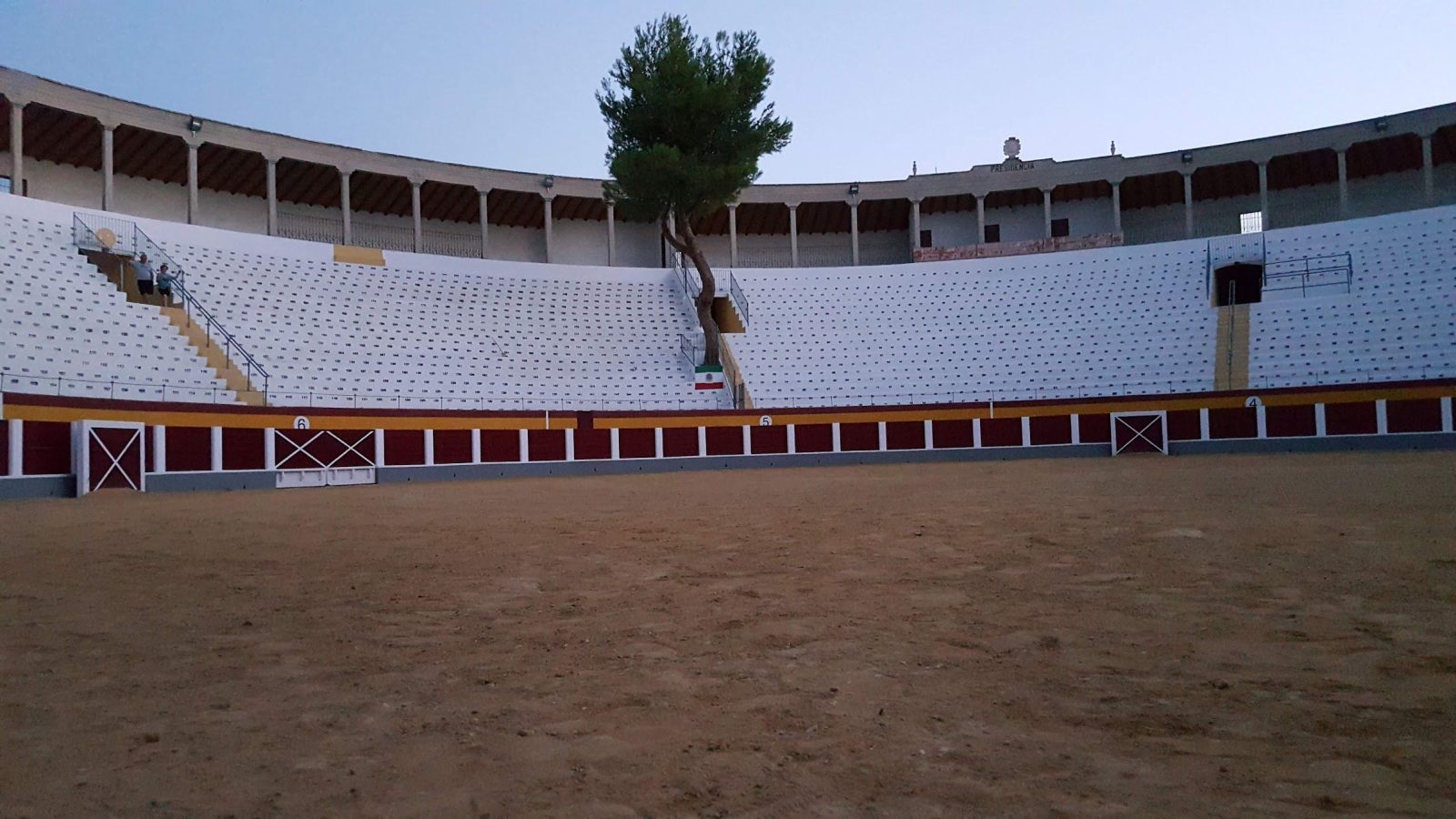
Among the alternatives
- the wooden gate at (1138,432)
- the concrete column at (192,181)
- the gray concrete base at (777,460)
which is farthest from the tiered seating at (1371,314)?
the concrete column at (192,181)

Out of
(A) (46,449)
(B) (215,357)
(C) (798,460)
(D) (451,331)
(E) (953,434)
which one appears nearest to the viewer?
(A) (46,449)

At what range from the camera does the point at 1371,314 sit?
30422mm

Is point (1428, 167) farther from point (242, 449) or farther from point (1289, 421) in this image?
point (242, 449)

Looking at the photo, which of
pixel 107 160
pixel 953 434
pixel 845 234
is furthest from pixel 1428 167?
pixel 107 160

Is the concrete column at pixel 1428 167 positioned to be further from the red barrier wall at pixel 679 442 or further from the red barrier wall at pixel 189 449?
the red barrier wall at pixel 189 449

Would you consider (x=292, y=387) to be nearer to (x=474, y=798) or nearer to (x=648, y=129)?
(x=648, y=129)

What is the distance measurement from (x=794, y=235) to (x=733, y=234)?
2869mm

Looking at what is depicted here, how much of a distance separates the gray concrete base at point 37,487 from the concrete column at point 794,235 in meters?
29.2

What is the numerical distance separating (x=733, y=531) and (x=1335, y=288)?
105ft

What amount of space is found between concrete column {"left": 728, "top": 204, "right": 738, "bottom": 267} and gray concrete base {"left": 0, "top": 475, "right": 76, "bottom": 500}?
26.7 meters

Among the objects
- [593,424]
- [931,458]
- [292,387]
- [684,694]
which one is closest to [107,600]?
[684,694]

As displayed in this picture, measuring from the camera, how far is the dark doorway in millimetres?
34688

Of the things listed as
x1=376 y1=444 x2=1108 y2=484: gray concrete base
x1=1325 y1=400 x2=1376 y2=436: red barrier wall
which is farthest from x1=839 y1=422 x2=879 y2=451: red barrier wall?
x1=1325 y1=400 x2=1376 y2=436: red barrier wall

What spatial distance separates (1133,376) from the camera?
31.3 metres
